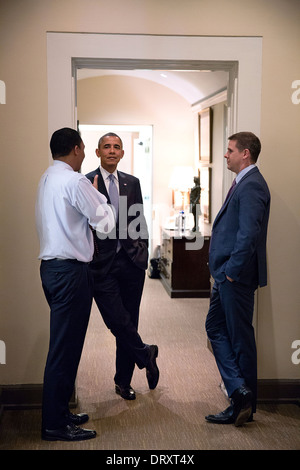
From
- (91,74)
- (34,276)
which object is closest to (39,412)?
(34,276)

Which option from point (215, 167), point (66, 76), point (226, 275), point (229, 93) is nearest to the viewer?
point (226, 275)

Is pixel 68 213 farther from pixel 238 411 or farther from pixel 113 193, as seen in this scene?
pixel 238 411

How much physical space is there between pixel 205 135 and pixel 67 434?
17.1 ft

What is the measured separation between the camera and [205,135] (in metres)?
7.67

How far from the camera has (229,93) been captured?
3.77 meters

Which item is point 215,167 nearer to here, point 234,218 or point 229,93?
point 229,93

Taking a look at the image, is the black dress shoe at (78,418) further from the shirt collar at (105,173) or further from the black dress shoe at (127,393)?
the shirt collar at (105,173)

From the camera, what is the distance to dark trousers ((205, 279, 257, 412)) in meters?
3.30

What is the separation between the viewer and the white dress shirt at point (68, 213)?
2.99 metres

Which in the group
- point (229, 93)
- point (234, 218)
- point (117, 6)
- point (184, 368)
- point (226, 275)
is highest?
point (117, 6)

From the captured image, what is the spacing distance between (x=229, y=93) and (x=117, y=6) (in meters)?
0.88

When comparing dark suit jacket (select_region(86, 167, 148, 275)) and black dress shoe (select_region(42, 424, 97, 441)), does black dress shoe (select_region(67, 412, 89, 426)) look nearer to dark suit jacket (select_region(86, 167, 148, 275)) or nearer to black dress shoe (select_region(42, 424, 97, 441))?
black dress shoe (select_region(42, 424, 97, 441))

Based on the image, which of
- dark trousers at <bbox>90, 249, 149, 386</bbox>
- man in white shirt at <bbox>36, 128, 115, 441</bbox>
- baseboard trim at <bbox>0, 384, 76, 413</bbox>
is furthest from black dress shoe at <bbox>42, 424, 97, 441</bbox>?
dark trousers at <bbox>90, 249, 149, 386</bbox>

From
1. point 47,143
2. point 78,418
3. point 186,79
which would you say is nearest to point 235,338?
point 78,418
